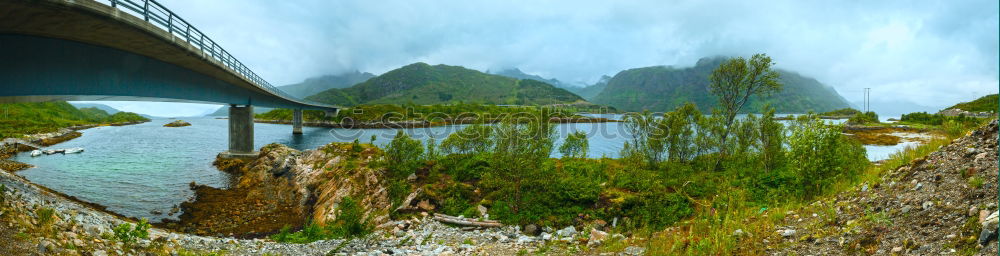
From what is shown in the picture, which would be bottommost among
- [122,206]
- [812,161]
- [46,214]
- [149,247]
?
[122,206]

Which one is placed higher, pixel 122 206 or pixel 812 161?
pixel 812 161

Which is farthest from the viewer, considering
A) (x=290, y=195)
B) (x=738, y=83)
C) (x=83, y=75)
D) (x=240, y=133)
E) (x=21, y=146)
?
(x=21, y=146)

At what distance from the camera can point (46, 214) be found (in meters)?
→ 11.4

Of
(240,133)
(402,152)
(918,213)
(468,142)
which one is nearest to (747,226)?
(918,213)

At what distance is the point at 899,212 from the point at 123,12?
92.5 feet

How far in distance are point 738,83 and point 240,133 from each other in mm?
54013

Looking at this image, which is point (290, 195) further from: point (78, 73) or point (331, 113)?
point (331, 113)

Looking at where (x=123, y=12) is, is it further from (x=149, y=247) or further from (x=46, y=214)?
(x=149, y=247)

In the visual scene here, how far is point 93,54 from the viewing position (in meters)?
21.9

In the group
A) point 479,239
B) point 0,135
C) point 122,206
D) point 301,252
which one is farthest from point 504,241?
point 0,135

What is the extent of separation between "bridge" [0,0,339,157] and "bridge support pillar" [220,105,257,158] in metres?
14.0

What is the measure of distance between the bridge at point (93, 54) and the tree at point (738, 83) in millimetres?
36843

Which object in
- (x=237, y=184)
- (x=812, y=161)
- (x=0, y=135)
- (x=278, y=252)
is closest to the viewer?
(x=278, y=252)

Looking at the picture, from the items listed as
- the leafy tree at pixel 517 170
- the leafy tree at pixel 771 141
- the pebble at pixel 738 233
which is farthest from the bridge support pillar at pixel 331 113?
the pebble at pixel 738 233
